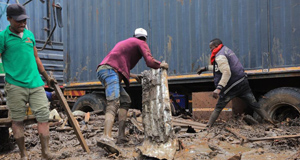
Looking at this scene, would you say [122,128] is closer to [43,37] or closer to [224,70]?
[224,70]

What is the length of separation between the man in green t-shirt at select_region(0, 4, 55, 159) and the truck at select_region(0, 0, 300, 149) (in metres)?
3.30

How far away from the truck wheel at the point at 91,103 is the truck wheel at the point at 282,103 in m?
3.79

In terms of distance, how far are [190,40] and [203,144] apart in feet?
9.72

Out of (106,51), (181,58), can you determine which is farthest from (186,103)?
(106,51)

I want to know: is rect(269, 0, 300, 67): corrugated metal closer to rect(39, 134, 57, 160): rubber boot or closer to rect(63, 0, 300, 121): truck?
→ rect(63, 0, 300, 121): truck

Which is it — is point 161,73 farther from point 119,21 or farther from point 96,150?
point 119,21

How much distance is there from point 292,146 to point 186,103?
13.2 feet

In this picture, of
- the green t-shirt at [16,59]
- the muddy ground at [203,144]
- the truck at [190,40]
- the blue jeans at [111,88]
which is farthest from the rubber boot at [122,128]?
the truck at [190,40]

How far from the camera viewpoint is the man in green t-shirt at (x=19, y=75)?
3.43 meters

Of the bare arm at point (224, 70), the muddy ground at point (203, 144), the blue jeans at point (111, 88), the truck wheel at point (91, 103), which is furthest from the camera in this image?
the truck wheel at point (91, 103)

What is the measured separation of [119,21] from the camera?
7555 millimetres

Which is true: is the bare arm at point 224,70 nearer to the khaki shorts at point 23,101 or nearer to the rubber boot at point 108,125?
the rubber boot at point 108,125

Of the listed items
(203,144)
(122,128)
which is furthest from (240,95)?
(122,128)

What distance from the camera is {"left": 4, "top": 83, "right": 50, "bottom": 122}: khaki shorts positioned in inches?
135
